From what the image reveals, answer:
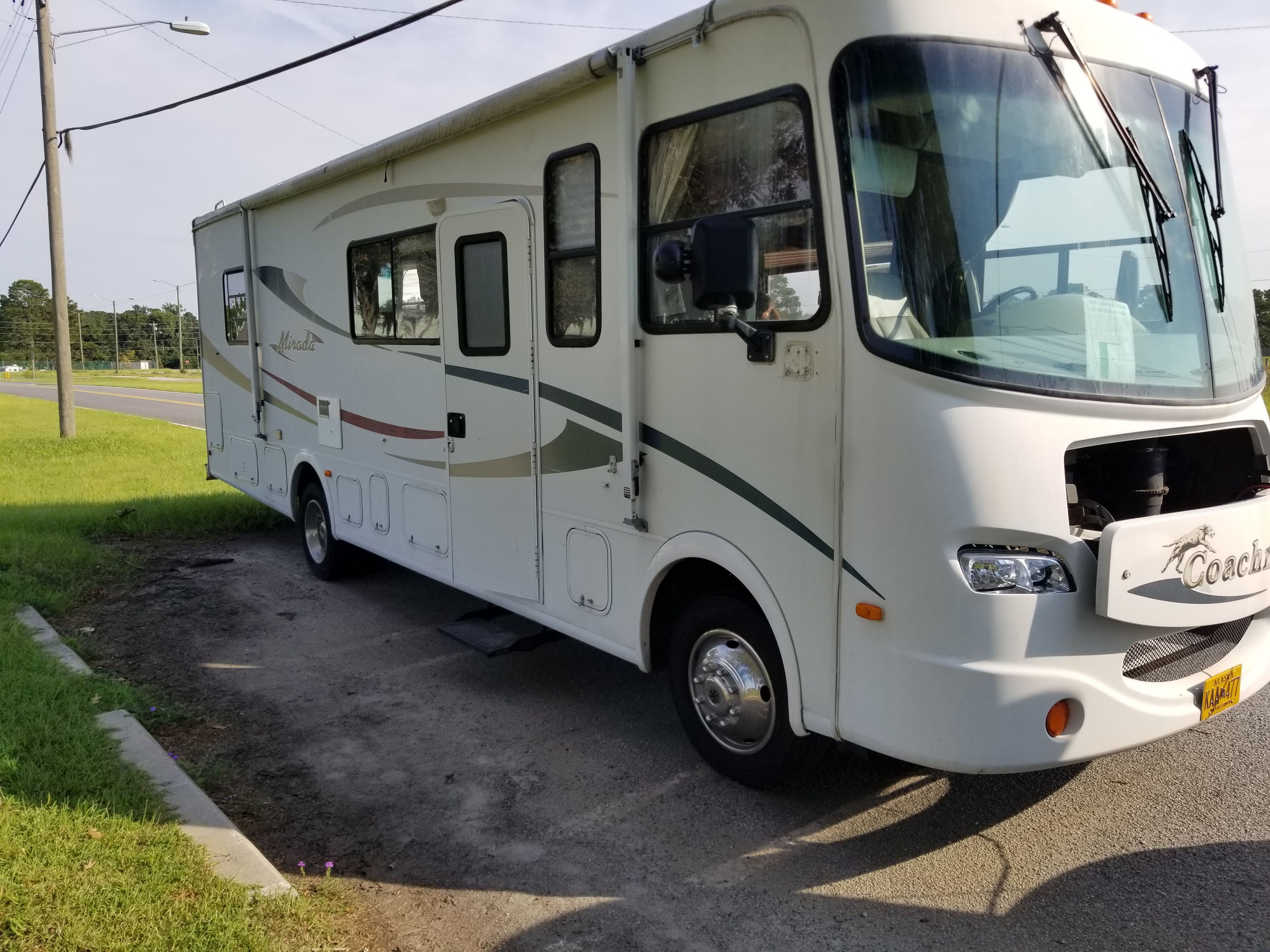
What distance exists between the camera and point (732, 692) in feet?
13.1

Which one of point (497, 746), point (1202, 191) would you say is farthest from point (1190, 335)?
point (497, 746)

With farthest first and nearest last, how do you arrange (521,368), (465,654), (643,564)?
1. (465,654)
2. (521,368)
3. (643,564)

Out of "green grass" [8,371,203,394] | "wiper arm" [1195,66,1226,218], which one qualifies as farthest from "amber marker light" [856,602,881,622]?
"green grass" [8,371,203,394]

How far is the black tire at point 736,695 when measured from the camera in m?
3.85

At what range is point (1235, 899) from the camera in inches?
127

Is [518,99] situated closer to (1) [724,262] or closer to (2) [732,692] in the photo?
(1) [724,262]

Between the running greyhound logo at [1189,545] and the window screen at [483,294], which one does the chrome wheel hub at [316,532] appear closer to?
the window screen at [483,294]

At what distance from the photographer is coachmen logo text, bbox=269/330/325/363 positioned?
736 centimetres

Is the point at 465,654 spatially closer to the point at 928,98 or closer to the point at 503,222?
the point at 503,222

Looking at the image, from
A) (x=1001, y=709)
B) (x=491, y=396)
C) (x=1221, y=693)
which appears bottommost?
(x=1221, y=693)

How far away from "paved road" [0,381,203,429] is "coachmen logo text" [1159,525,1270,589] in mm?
21028

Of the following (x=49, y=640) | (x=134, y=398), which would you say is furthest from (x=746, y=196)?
(x=134, y=398)

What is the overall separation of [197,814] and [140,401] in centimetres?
3334

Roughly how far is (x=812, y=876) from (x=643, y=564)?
1.43 metres
